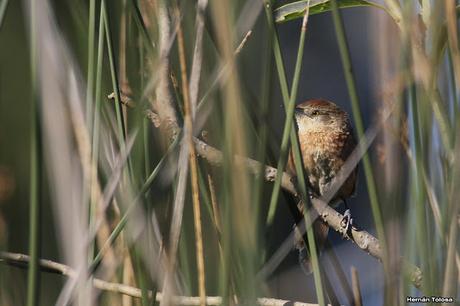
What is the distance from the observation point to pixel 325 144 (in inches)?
151

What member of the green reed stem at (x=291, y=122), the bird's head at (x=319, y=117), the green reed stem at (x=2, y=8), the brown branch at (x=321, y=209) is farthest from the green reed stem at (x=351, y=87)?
the bird's head at (x=319, y=117)

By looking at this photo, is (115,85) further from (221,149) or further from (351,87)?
(351,87)

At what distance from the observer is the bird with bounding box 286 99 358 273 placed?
3736mm

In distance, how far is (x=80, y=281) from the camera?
155cm

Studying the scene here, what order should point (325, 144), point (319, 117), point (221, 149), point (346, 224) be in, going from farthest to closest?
1. point (319, 117)
2. point (325, 144)
3. point (346, 224)
4. point (221, 149)

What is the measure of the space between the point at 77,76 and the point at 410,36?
0.98 m

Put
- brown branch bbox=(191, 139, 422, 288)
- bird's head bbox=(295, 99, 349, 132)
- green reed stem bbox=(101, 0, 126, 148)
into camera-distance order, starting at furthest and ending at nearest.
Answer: bird's head bbox=(295, 99, 349, 132), brown branch bbox=(191, 139, 422, 288), green reed stem bbox=(101, 0, 126, 148)

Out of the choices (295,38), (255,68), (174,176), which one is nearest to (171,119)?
(174,176)

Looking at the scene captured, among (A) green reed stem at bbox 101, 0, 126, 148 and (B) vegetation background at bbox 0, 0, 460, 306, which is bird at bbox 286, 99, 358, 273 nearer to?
(B) vegetation background at bbox 0, 0, 460, 306

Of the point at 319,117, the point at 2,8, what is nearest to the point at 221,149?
the point at 2,8

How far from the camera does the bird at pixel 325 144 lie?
3736mm

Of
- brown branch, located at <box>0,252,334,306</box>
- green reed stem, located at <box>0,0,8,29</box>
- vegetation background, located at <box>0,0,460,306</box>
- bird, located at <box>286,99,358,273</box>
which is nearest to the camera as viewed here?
vegetation background, located at <box>0,0,460,306</box>

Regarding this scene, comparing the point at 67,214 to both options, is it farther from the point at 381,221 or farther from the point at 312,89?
the point at 312,89

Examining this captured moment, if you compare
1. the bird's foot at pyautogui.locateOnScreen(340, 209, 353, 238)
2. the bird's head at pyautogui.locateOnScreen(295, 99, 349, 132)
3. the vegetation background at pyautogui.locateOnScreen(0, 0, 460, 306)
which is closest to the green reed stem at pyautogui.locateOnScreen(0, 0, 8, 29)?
the vegetation background at pyautogui.locateOnScreen(0, 0, 460, 306)
